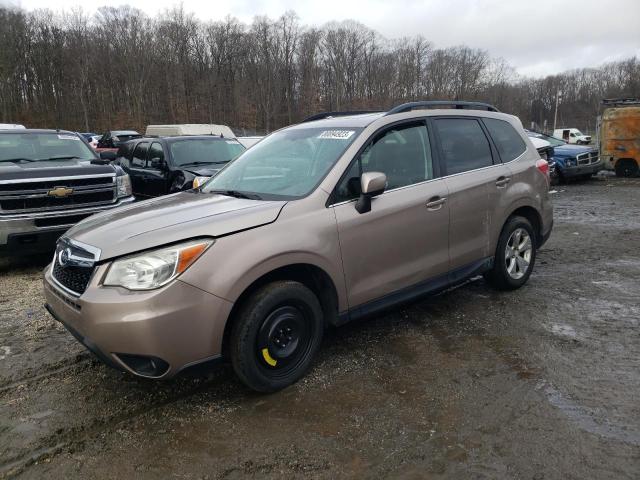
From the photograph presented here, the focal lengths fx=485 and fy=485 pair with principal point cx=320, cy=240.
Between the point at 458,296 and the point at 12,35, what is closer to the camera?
the point at 458,296

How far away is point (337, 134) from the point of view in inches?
153

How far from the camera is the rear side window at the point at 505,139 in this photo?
16.1 ft

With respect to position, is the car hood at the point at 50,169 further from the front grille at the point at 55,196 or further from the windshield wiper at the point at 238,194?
the windshield wiper at the point at 238,194

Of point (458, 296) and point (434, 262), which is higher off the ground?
point (434, 262)

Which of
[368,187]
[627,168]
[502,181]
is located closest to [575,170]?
[627,168]

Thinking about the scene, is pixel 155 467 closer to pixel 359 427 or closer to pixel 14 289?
pixel 359 427

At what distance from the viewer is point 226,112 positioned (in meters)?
62.2

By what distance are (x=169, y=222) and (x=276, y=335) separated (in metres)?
1.01

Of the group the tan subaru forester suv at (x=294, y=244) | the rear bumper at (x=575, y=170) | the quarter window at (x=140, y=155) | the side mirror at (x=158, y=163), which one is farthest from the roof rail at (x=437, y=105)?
Result: the rear bumper at (x=575, y=170)

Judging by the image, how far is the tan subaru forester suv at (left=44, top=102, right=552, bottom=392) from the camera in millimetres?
2812

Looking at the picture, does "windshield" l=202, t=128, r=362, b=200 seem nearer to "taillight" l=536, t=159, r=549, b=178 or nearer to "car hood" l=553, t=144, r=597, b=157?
"taillight" l=536, t=159, r=549, b=178

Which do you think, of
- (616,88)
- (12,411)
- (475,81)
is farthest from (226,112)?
(616,88)

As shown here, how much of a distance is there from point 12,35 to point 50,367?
→ 6155cm

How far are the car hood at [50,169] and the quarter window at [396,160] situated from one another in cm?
446
